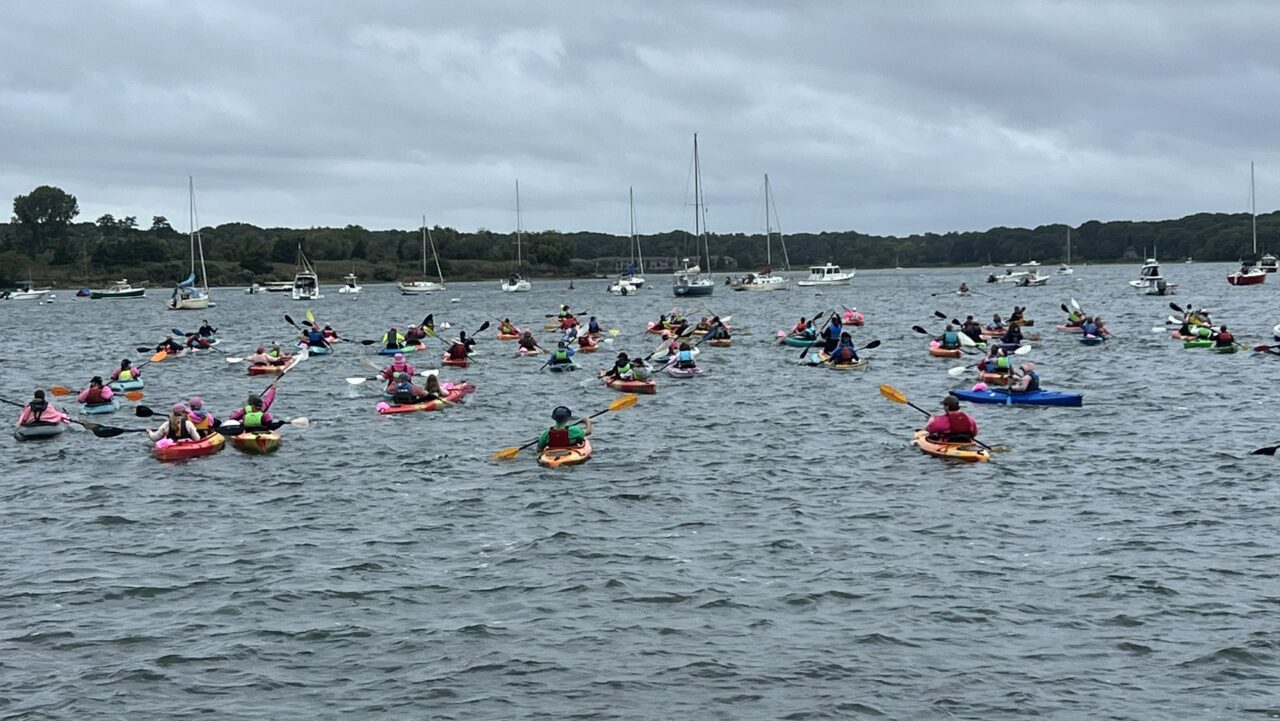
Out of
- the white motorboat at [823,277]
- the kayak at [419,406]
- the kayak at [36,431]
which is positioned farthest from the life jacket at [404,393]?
the white motorboat at [823,277]

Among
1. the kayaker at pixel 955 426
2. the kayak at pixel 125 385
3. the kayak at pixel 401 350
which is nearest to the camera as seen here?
the kayaker at pixel 955 426

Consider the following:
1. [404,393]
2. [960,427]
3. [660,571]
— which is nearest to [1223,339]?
[960,427]

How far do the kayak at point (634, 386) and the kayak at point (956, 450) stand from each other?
45.9 ft

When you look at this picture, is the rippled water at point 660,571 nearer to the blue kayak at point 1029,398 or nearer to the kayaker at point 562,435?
the blue kayak at point 1029,398

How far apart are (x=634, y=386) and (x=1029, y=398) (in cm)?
1205

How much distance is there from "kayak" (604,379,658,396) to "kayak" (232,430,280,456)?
45.4 feet

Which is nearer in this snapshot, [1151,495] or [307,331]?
[1151,495]

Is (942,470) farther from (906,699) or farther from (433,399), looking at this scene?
(433,399)

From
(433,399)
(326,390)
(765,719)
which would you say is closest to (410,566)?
(765,719)

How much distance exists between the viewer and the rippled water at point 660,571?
50.2ft

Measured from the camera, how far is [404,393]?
37250 millimetres

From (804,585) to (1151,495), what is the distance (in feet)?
29.8

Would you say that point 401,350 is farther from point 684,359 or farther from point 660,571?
point 660,571

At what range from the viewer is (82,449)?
104 ft
